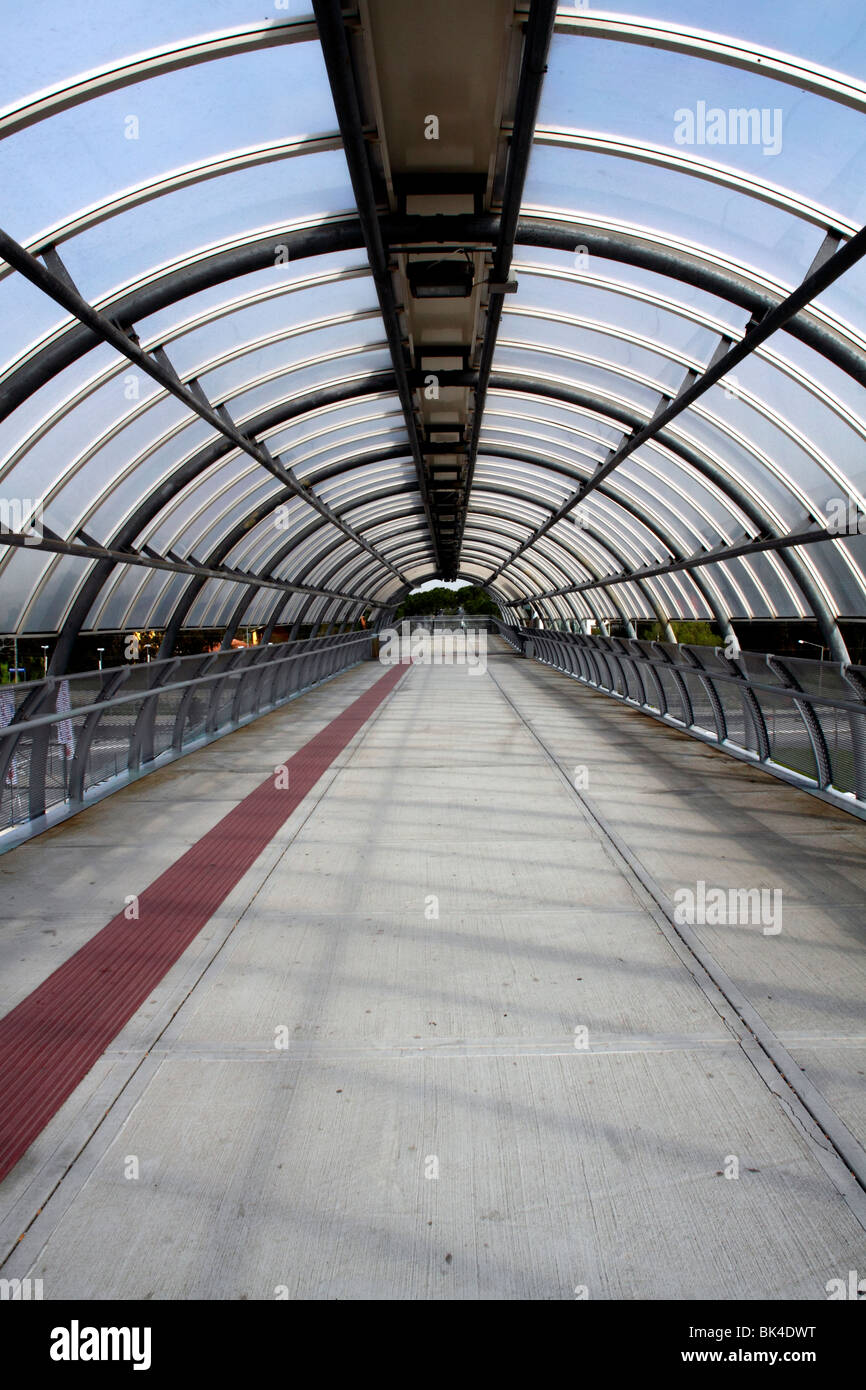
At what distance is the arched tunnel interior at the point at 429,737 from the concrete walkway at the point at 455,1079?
2 cm

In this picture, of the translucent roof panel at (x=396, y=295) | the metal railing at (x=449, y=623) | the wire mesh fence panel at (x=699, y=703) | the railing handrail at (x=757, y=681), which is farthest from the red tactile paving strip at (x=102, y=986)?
the metal railing at (x=449, y=623)

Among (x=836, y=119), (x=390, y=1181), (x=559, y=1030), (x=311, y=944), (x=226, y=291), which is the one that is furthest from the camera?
(x=226, y=291)

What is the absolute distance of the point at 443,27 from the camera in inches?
195

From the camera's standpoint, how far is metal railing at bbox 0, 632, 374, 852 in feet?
21.7

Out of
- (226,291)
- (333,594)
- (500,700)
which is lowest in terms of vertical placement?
(500,700)

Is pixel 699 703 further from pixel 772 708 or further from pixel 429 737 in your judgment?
pixel 429 737

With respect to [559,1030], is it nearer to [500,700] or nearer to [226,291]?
[226,291]

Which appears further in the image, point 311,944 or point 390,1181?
point 311,944

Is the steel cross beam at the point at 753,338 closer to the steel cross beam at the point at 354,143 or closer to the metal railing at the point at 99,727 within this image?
the steel cross beam at the point at 354,143

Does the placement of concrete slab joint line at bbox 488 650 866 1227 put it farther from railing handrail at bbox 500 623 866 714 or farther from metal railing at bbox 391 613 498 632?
metal railing at bbox 391 613 498 632

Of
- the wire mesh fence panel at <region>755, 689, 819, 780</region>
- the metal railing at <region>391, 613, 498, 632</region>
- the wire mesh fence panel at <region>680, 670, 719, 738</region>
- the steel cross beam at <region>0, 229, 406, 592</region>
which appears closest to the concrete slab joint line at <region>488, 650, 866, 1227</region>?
the wire mesh fence panel at <region>755, 689, 819, 780</region>

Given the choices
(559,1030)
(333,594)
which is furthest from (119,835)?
(333,594)
